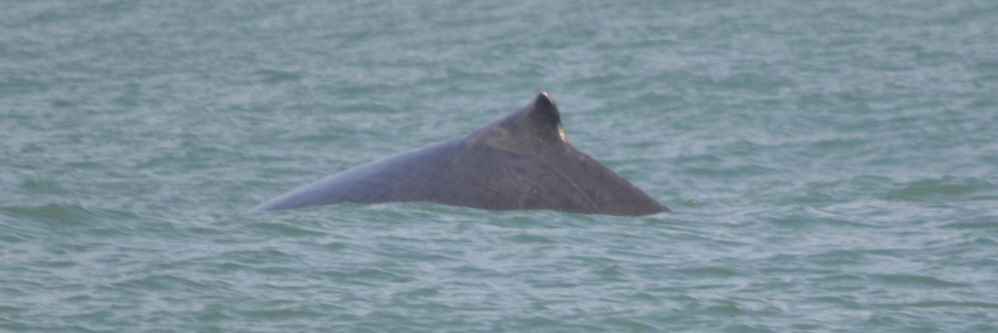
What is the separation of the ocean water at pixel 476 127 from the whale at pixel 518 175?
17cm

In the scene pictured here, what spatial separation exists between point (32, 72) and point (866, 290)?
A: 16.0m

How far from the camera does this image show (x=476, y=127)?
19531mm

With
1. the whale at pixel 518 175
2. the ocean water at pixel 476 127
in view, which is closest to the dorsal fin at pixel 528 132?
the whale at pixel 518 175

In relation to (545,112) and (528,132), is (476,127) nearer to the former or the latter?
(528,132)

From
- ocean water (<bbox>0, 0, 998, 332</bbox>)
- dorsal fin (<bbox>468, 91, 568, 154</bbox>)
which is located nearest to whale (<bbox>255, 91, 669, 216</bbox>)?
dorsal fin (<bbox>468, 91, 568, 154</bbox>)

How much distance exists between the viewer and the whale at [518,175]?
38.0 feet

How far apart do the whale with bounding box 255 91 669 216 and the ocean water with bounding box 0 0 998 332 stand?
17 centimetres

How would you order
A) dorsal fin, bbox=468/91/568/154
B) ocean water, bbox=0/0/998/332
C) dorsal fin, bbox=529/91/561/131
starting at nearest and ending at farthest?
ocean water, bbox=0/0/998/332 → dorsal fin, bbox=529/91/561/131 → dorsal fin, bbox=468/91/568/154

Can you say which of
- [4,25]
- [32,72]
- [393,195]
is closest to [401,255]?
[393,195]

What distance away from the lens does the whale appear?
1158cm

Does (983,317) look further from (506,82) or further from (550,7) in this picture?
(550,7)

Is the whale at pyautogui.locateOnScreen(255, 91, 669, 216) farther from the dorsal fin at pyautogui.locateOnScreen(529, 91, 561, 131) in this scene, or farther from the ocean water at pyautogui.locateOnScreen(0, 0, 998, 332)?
the ocean water at pyautogui.locateOnScreen(0, 0, 998, 332)

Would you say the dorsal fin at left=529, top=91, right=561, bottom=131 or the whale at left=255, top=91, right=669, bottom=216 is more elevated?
the dorsal fin at left=529, top=91, right=561, bottom=131

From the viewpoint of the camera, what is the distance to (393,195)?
1173cm
